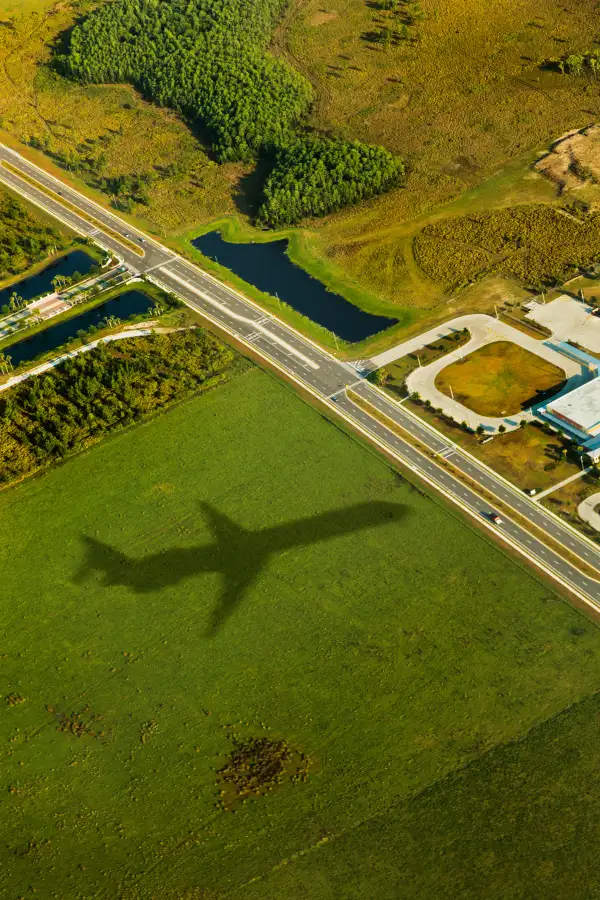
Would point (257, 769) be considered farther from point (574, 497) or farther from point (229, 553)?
point (574, 497)

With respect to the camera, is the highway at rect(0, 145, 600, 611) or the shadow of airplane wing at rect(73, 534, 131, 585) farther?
the shadow of airplane wing at rect(73, 534, 131, 585)

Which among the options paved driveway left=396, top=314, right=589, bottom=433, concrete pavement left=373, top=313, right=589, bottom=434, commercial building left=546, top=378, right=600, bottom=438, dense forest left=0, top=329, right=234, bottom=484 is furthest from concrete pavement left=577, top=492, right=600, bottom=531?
dense forest left=0, top=329, right=234, bottom=484

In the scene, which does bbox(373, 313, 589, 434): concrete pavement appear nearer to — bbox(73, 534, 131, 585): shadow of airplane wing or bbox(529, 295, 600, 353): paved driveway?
bbox(529, 295, 600, 353): paved driveway

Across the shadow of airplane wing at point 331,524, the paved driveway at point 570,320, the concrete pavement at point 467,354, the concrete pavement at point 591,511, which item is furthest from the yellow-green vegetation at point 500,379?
the shadow of airplane wing at point 331,524

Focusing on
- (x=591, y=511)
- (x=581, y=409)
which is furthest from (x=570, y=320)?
(x=591, y=511)

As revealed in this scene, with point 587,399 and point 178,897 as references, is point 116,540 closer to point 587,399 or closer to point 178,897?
point 178,897

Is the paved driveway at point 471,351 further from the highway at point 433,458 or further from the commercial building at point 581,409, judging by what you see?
the highway at point 433,458
